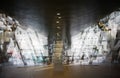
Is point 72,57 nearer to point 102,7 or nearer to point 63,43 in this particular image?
point 63,43

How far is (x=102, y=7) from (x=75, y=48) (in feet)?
2.06

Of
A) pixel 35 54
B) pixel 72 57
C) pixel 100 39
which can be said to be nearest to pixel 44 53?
pixel 35 54

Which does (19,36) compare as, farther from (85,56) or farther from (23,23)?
(85,56)

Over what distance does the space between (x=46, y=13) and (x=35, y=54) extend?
1.84 feet

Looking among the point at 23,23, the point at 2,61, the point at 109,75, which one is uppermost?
the point at 23,23

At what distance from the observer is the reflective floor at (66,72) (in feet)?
11.2

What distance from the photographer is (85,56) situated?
3428mm

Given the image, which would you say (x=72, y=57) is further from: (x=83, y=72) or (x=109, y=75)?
(x=109, y=75)

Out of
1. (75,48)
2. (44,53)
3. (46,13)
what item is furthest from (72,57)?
(46,13)

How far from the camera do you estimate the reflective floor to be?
3416 mm

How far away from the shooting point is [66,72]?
343 centimetres

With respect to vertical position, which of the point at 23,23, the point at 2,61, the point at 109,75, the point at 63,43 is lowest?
the point at 109,75

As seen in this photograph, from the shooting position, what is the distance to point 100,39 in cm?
343

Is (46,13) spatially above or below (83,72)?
above
